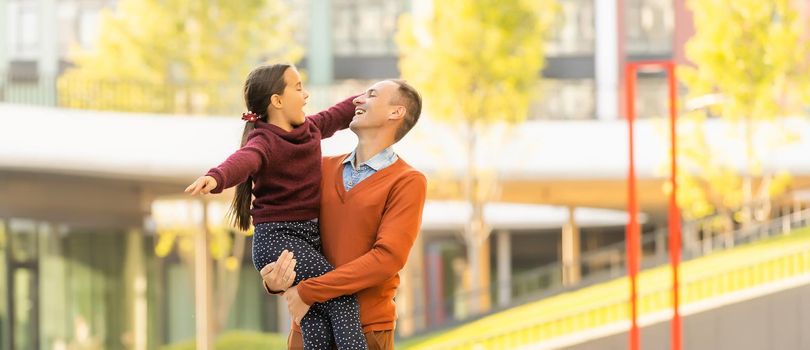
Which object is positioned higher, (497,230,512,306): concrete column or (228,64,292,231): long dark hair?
(228,64,292,231): long dark hair

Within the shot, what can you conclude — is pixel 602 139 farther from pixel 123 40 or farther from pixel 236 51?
pixel 123 40

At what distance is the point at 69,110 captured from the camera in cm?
2152

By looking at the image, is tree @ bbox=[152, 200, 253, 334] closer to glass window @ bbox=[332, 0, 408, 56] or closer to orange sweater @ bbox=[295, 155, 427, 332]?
glass window @ bbox=[332, 0, 408, 56]

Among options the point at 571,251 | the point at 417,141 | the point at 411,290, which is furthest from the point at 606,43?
the point at 417,141

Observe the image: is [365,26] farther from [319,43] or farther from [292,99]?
[292,99]

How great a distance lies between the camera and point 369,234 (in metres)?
3.69

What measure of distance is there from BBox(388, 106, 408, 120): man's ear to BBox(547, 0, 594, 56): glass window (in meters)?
28.3

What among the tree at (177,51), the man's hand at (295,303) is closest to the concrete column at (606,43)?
the tree at (177,51)

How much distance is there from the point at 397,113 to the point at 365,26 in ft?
94.2

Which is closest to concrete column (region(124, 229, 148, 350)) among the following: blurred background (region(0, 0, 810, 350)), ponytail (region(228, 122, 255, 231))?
blurred background (region(0, 0, 810, 350))

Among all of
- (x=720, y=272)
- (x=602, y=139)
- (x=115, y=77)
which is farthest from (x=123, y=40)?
(x=720, y=272)

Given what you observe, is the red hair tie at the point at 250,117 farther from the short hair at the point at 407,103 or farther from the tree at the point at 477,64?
the tree at the point at 477,64

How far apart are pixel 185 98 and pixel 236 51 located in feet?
6.09

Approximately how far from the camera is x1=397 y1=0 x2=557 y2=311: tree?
23.8m
